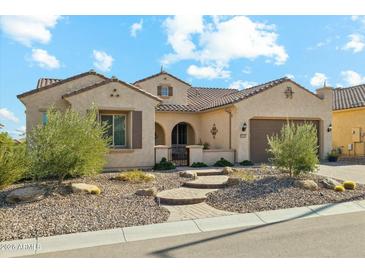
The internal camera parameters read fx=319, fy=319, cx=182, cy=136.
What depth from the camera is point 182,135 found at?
23.6 meters

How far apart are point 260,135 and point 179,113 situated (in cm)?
602

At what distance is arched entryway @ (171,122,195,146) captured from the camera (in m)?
23.3

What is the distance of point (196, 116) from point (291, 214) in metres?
15.3

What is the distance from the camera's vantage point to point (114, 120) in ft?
53.4

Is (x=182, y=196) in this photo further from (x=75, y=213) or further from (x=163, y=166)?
(x=163, y=166)

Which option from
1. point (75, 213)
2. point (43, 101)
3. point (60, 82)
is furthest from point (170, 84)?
point (75, 213)

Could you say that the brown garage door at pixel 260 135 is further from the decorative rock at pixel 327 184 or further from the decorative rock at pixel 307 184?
the decorative rock at pixel 307 184

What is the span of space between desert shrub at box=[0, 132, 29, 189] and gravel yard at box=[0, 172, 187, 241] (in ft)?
1.48

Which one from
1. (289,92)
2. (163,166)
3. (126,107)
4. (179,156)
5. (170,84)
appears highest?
(170,84)

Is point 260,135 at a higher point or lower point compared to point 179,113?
lower

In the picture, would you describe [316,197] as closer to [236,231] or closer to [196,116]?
[236,231]

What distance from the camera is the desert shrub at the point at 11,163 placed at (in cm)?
1055

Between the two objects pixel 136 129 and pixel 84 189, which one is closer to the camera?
pixel 84 189

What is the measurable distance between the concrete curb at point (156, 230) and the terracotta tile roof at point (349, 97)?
58.6 feet
